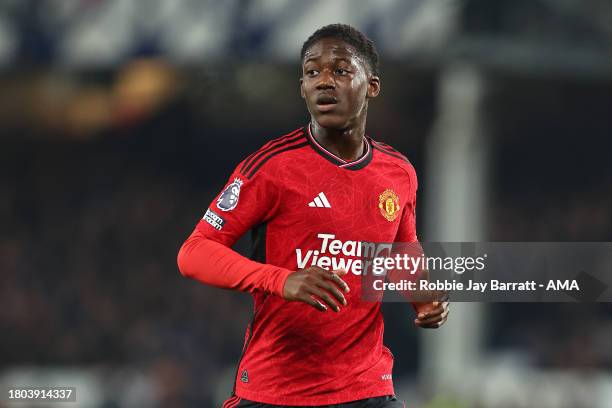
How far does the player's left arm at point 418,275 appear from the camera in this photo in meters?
4.64

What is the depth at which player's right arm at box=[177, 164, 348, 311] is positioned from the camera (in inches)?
155

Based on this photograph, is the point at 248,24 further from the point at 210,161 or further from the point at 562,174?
the point at 562,174

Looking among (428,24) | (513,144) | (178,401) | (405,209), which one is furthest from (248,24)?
(405,209)

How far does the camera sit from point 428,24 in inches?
459

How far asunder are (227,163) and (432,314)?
1218cm

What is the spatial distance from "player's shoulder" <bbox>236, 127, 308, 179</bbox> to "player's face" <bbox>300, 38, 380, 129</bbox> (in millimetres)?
114

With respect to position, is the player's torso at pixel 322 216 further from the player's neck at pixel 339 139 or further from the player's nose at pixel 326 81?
the player's nose at pixel 326 81

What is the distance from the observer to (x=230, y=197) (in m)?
4.33

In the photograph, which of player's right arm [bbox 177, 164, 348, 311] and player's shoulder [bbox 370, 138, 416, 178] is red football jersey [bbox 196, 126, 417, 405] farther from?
player's shoulder [bbox 370, 138, 416, 178]

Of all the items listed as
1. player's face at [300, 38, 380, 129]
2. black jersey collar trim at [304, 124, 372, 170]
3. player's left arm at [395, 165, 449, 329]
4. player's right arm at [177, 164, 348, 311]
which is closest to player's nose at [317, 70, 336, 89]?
player's face at [300, 38, 380, 129]

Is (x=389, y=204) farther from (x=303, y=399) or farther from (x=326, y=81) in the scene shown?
(x=303, y=399)

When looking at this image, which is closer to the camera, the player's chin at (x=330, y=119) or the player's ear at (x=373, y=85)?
the player's chin at (x=330, y=119)

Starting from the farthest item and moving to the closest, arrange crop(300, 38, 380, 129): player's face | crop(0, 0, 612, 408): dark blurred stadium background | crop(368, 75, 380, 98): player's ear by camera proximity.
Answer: crop(0, 0, 612, 408): dark blurred stadium background → crop(368, 75, 380, 98): player's ear → crop(300, 38, 380, 129): player's face

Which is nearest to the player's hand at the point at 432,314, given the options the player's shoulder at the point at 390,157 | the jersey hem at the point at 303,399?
the jersey hem at the point at 303,399
